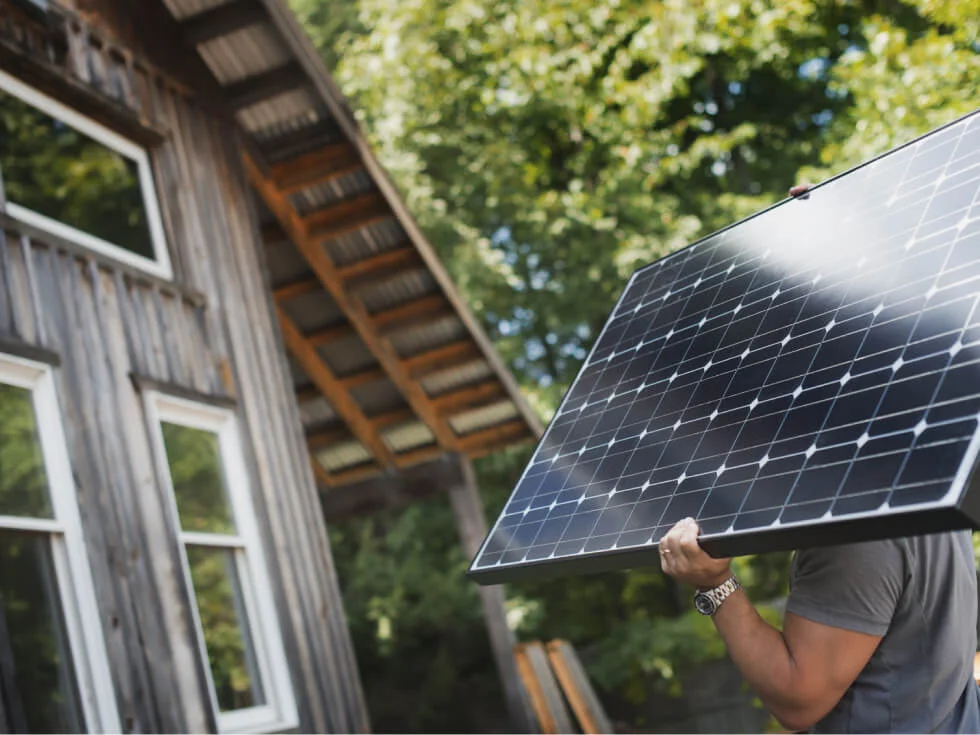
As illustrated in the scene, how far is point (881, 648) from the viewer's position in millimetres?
2592

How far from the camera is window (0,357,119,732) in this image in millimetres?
5441

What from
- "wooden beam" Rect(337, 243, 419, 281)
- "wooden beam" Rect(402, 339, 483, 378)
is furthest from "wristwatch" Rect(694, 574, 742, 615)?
"wooden beam" Rect(402, 339, 483, 378)

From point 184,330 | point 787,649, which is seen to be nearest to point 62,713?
point 184,330

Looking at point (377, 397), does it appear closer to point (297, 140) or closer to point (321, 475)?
point (321, 475)

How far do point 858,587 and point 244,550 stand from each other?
19.0ft

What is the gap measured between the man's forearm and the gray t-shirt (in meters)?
0.10

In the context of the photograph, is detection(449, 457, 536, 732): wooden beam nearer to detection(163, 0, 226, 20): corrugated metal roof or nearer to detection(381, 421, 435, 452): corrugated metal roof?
detection(381, 421, 435, 452): corrugated metal roof

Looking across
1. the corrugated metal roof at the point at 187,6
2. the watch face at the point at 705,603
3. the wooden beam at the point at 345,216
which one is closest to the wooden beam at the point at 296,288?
the wooden beam at the point at 345,216

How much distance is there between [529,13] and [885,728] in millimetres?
16531

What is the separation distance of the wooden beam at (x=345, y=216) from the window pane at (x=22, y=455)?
15.6ft

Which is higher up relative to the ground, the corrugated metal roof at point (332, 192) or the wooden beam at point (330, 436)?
the corrugated metal roof at point (332, 192)

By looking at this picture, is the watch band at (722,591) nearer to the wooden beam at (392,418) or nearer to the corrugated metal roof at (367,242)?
the corrugated metal roof at (367,242)

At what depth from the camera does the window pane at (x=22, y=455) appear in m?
5.79

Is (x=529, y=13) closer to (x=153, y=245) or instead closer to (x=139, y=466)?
(x=153, y=245)
